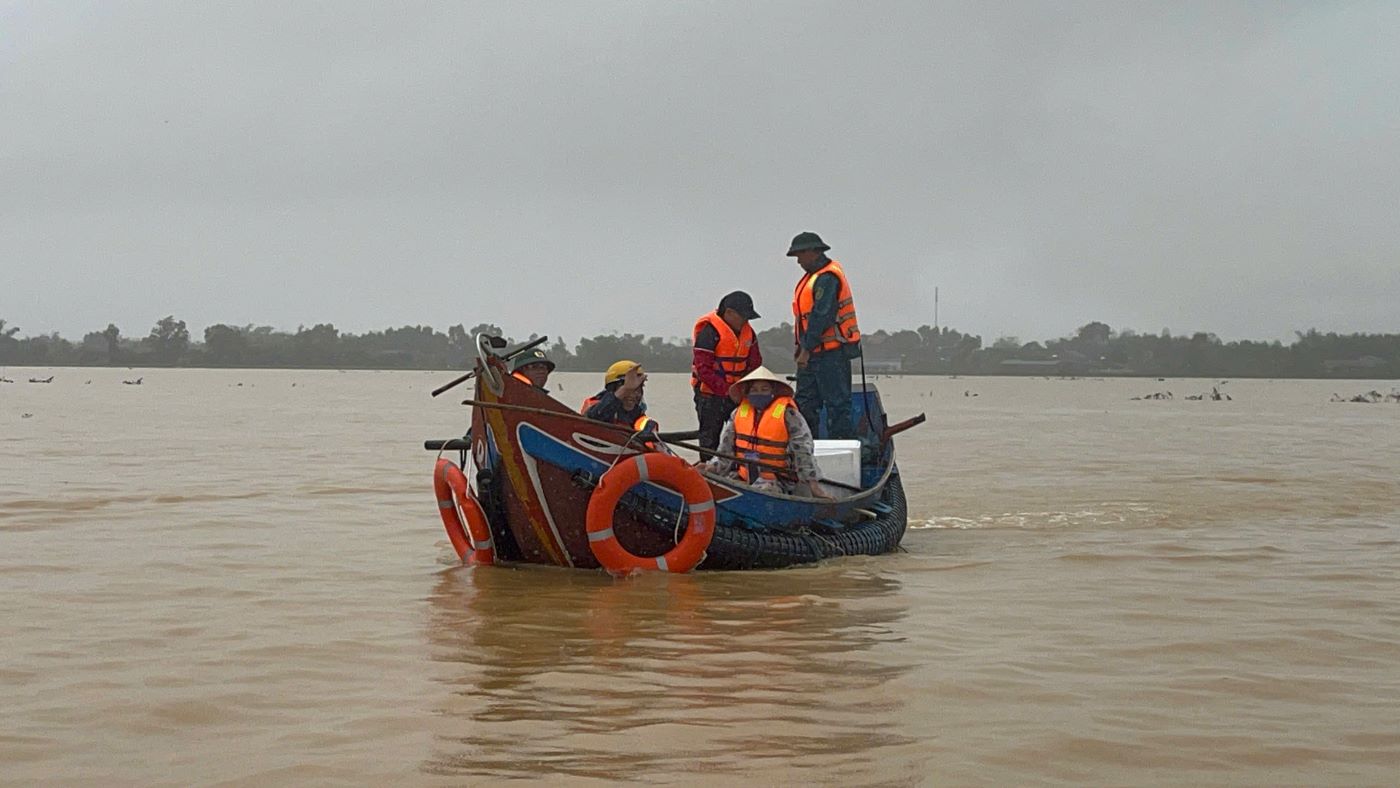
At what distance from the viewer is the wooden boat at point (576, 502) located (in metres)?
9.68

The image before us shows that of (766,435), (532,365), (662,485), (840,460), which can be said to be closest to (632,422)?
(532,365)

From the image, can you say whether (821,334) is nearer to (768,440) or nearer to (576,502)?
(768,440)

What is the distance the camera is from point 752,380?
10.6m

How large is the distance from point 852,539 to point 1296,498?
321 inches

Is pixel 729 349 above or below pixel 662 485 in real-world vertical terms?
above

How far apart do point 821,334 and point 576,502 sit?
297 centimetres

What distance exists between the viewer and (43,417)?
1366 inches

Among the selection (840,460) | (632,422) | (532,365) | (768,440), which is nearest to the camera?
(768,440)

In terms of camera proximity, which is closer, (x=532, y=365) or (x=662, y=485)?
(x=662, y=485)

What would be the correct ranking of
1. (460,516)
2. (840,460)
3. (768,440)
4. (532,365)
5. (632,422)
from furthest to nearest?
(840,460)
(532,365)
(632,422)
(460,516)
(768,440)

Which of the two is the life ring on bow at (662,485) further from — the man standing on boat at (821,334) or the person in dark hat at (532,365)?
the man standing on boat at (821,334)

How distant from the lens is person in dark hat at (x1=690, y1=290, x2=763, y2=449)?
11.3 metres

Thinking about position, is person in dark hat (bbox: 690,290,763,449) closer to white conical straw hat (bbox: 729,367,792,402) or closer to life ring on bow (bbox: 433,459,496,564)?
white conical straw hat (bbox: 729,367,792,402)

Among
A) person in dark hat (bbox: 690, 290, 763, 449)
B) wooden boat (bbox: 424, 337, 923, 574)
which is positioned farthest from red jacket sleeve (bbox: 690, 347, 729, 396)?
wooden boat (bbox: 424, 337, 923, 574)
